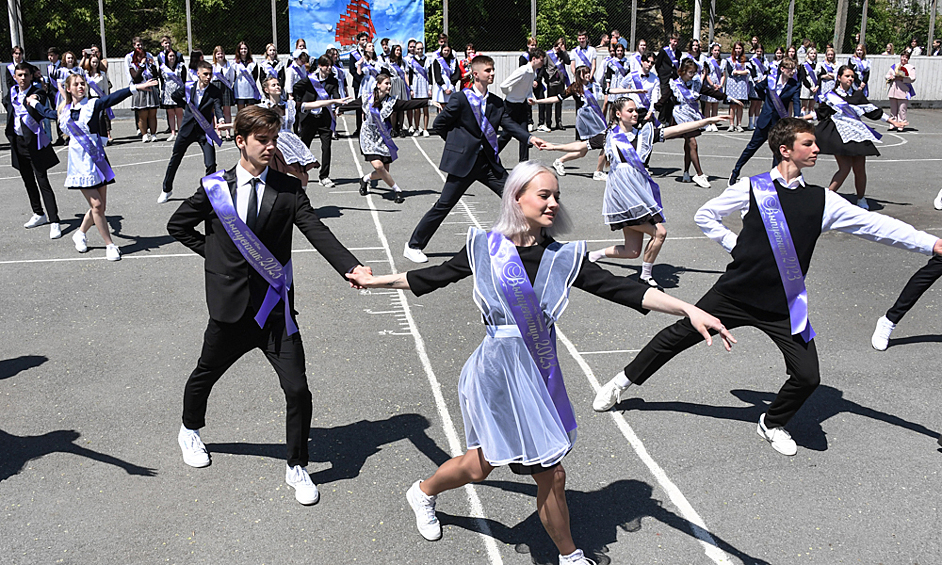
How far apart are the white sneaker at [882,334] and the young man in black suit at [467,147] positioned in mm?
3910

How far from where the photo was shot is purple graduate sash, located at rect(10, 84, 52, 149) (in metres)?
11.1

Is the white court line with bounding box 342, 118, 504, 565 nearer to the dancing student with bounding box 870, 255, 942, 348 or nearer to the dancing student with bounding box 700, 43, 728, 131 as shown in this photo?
the dancing student with bounding box 870, 255, 942, 348

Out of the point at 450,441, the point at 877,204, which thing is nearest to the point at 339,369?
the point at 450,441

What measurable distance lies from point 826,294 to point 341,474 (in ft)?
18.2

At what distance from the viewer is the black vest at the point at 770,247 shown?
5309 mm

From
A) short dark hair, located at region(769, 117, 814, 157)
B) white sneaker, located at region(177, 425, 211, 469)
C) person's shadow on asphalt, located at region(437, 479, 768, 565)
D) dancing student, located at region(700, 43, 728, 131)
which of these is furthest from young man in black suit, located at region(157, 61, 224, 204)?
dancing student, located at region(700, 43, 728, 131)

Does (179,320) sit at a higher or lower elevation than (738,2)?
lower

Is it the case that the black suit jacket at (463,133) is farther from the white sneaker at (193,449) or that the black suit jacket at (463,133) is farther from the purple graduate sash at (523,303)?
the purple graduate sash at (523,303)

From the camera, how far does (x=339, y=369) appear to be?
6.77 metres

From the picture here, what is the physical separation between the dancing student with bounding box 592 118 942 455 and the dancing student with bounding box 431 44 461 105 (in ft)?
57.4

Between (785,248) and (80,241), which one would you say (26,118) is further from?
(785,248)

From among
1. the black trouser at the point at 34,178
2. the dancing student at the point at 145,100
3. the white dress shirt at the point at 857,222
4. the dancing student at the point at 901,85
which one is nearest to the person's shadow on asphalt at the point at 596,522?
the white dress shirt at the point at 857,222

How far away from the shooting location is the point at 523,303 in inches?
156

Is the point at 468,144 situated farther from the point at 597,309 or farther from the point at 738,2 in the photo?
the point at 738,2
